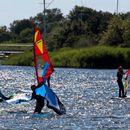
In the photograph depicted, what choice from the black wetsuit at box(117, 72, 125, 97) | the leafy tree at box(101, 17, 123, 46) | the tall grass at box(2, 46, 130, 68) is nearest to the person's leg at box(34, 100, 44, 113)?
the black wetsuit at box(117, 72, 125, 97)

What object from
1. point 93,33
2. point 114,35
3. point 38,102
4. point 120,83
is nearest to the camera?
point 38,102

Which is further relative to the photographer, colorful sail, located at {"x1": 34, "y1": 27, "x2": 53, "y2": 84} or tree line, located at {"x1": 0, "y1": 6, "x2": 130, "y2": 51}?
tree line, located at {"x1": 0, "y1": 6, "x2": 130, "y2": 51}

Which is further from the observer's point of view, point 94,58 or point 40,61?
point 94,58

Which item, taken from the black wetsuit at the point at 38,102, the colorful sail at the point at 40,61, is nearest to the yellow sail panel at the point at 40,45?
the colorful sail at the point at 40,61

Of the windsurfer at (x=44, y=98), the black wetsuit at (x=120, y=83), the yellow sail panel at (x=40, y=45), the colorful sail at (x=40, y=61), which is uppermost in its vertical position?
the yellow sail panel at (x=40, y=45)

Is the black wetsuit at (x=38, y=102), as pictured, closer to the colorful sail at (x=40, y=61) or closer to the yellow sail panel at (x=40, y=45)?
the colorful sail at (x=40, y=61)

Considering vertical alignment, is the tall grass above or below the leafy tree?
below

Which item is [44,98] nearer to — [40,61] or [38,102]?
[38,102]

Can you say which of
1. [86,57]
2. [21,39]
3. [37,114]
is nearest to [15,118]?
[37,114]

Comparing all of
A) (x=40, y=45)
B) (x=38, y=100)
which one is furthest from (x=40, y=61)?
(x=38, y=100)

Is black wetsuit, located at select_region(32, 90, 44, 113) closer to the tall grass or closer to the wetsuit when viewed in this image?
the wetsuit

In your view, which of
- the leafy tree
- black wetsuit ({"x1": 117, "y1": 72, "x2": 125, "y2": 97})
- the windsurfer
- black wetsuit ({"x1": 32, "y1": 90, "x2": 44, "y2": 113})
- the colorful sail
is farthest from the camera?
the leafy tree

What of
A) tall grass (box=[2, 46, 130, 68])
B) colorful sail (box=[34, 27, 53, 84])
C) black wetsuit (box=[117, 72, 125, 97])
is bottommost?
tall grass (box=[2, 46, 130, 68])

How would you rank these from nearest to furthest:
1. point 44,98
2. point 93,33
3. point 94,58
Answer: point 44,98 < point 94,58 < point 93,33
